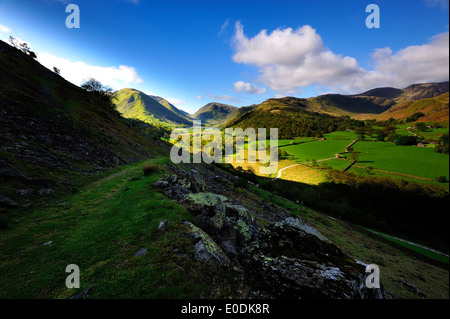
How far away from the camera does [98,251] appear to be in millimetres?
7012

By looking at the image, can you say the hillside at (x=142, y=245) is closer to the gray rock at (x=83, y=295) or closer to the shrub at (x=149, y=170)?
the gray rock at (x=83, y=295)

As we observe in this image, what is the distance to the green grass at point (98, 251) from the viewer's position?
16.7 ft

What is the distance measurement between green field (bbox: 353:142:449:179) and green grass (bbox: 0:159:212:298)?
56.7 meters

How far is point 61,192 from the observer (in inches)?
509

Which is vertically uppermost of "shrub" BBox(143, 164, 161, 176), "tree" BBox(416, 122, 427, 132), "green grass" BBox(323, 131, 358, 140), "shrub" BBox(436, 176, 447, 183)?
"green grass" BBox(323, 131, 358, 140)

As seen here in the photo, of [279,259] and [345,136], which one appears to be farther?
[345,136]

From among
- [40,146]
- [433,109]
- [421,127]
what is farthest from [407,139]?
[40,146]

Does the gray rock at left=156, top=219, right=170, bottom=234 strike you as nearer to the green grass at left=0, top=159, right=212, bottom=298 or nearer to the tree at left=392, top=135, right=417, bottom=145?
the green grass at left=0, top=159, right=212, bottom=298

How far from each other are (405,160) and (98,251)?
76.8 meters

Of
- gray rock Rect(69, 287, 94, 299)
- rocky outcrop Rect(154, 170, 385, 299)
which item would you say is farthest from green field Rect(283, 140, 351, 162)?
gray rock Rect(69, 287, 94, 299)

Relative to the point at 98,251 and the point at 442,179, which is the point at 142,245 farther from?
the point at 442,179

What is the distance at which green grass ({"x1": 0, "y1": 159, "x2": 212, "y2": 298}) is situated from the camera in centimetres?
510

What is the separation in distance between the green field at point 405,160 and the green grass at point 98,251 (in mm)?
56670
